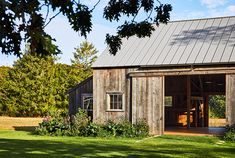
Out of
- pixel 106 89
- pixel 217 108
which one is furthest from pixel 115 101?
pixel 217 108

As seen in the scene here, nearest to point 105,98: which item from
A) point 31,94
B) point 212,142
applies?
point 212,142

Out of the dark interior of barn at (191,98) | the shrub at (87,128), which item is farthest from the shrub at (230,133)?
the dark interior of barn at (191,98)

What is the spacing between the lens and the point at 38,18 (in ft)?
15.2

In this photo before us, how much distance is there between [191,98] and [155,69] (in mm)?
7128

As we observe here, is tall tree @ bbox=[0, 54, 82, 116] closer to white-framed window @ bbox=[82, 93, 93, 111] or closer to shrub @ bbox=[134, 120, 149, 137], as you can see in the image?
white-framed window @ bbox=[82, 93, 93, 111]

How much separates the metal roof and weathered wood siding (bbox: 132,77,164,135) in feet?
3.00

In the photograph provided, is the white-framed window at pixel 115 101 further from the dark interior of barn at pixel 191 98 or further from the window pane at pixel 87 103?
the dark interior of barn at pixel 191 98

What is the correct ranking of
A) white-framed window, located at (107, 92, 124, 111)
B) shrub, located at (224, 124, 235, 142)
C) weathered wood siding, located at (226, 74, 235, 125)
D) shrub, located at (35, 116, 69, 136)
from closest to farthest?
shrub, located at (224, 124, 235, 142), weathered wood siding, located at (226, 74, 235, 125), shrub, located at (35, 116, 69, 136), white-framed window, located at (107, 92, 124, 111)

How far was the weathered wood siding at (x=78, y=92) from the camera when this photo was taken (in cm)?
2462

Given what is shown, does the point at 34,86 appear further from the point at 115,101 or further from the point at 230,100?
the point at 230,100

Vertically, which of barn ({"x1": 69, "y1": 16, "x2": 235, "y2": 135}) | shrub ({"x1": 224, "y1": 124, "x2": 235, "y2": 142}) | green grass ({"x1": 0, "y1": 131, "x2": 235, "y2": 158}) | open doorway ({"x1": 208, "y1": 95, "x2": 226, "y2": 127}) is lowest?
green grass ({"x1": 0, "y1": 131, "x2": 235, "y2": 158})

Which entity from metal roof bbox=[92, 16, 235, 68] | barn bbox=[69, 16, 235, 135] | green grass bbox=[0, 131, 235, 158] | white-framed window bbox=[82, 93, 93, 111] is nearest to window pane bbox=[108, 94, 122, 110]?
barn bbox=[69, 16, 235, 135]

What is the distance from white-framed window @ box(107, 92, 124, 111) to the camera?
22.5m

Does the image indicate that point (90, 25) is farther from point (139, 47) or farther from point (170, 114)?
point (170, 114)
